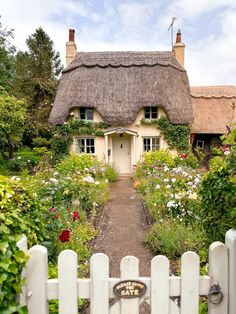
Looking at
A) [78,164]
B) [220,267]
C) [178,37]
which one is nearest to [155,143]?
[78,164]

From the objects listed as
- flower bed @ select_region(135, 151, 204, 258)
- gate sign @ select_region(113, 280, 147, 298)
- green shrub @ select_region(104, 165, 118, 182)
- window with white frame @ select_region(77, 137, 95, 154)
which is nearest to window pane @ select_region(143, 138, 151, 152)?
window with white frame @ select_region(77, 137, 95, 154)

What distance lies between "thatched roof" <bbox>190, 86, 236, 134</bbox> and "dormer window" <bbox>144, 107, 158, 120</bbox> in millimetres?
3727

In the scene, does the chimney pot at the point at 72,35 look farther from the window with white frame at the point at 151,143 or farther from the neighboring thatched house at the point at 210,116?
the neighboring thatched house at the point at 210,116

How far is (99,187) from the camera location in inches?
377

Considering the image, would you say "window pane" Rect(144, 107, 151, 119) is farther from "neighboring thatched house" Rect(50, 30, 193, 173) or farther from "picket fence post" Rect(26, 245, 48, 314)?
"picket fence post" Rect(26, 245, 48, 314)

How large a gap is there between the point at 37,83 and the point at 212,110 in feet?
51.6

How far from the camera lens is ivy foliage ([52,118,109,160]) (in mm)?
15759

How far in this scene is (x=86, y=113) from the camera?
16.3 m

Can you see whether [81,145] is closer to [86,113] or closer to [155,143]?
[86,113]

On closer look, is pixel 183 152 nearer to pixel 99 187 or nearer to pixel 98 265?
pixel 99 187

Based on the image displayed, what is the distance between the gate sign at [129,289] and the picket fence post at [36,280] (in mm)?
470

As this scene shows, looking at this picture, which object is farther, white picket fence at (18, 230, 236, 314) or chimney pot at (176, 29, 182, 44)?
chimney pot at (176, 29, 182, 44)

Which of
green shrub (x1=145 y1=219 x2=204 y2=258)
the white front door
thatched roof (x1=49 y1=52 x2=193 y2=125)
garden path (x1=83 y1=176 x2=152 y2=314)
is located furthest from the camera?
the white front door

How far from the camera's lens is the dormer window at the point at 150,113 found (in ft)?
53.2
